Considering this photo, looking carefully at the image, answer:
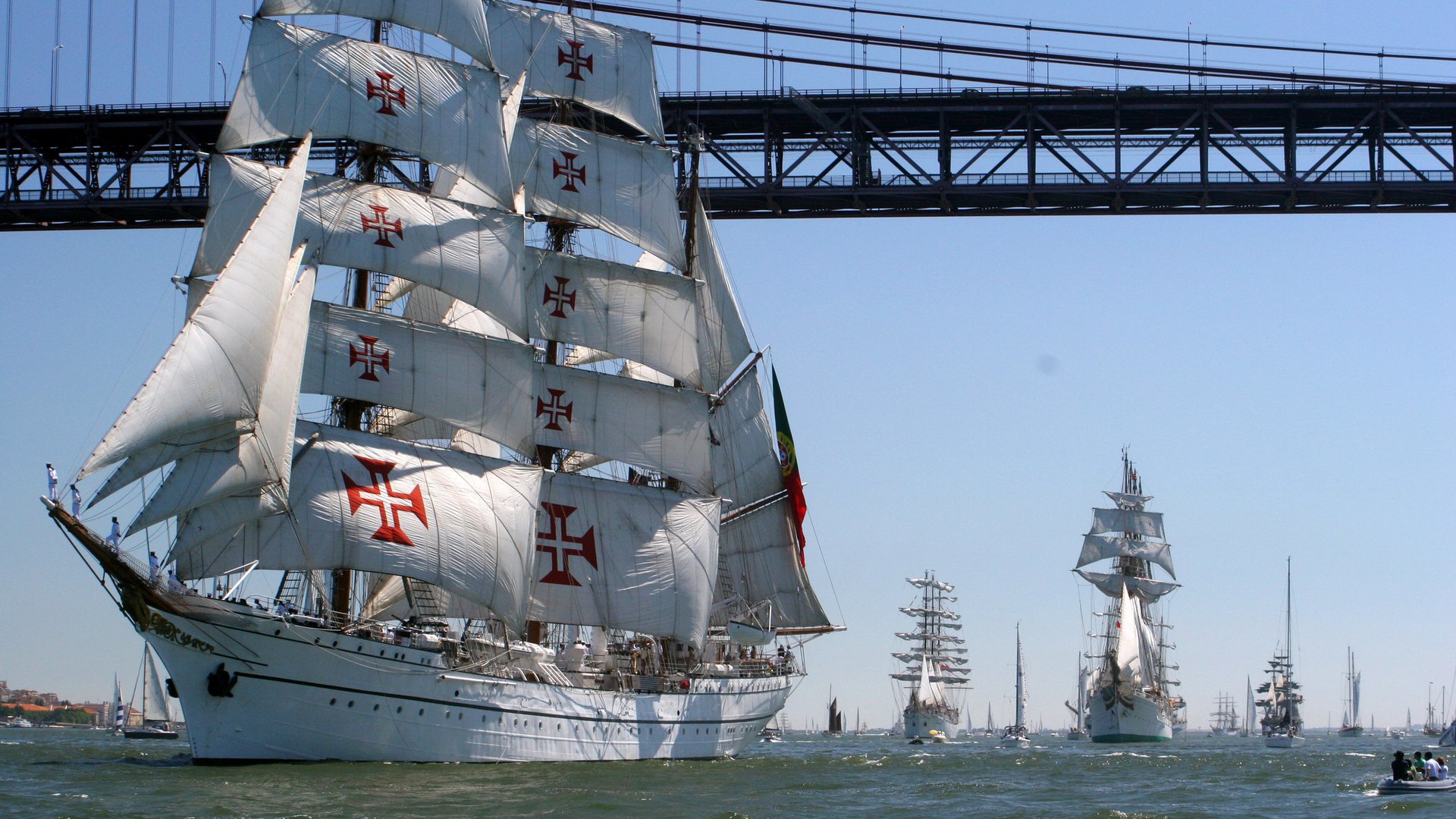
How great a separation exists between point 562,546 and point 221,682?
13618 millimetres

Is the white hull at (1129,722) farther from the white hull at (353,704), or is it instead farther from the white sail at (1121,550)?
the white hull at (353,704)

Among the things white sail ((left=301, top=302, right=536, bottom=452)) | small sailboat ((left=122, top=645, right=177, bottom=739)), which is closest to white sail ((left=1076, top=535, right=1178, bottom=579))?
small sailboat ((left=122, top=645, right=177, bottom=739))

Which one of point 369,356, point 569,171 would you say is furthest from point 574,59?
point 369,356

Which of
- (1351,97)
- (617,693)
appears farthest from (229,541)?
(1351,97)

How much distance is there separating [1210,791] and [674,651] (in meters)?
17.4

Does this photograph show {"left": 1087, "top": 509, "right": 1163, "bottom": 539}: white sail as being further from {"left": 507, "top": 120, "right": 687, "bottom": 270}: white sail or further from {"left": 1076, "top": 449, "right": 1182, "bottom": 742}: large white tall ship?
{"left": 507, "top": 120, "right": 687, "bottom": 270}: white sail

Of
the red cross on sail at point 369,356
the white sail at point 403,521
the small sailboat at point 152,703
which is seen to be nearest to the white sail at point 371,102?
the red cross on sail at point 369,356

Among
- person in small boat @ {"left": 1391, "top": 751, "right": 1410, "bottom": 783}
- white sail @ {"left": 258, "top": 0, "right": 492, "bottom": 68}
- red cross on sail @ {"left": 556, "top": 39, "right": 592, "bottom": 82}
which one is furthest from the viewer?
red cross on sail @ {"left": 556, "top": 39, "right": 592, "bottom": 82}

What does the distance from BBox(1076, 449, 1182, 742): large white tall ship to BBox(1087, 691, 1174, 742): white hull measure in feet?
0.14

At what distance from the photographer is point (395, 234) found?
144 ft

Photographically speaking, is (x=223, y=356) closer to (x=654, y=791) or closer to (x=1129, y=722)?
(x=654, y=791)

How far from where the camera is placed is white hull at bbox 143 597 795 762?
3700 centimetres

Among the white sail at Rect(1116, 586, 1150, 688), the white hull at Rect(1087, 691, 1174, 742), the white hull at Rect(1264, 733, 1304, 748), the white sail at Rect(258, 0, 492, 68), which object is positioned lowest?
the white hull at Rect(1264, 733, 1304, 748)

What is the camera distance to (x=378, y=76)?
1784 inches
